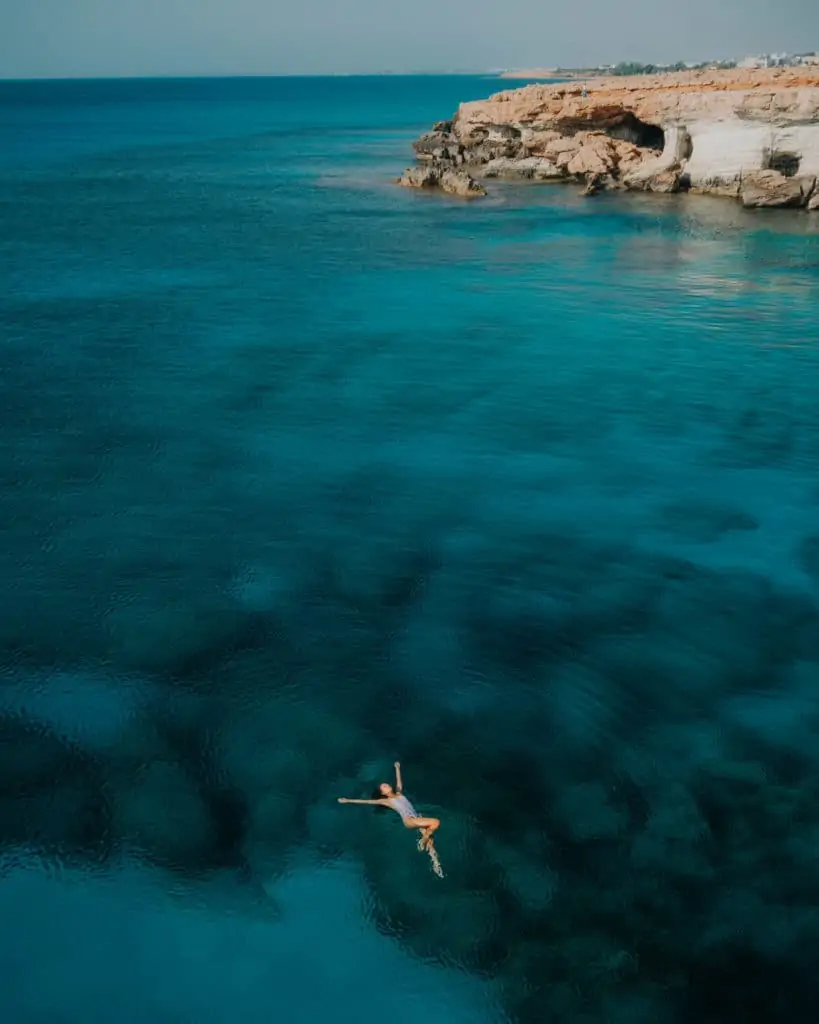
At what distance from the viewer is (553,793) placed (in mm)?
16766

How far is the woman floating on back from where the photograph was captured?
15539 mm

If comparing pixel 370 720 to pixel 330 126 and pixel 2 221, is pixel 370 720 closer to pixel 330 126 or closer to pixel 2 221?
pixel 2 221

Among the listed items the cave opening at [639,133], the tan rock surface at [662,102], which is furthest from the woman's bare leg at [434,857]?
the cave opening at [639,133]

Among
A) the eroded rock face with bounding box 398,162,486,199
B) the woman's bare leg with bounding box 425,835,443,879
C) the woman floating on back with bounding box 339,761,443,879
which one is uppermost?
the eroded rock face with bounding box 398,162,486,199

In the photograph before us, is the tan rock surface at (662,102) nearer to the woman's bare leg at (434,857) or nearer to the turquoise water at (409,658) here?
the turquoise water at (409,658)

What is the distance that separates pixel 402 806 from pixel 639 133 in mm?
81757

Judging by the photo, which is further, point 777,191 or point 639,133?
point 639,133

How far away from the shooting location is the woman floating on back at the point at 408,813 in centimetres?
1554

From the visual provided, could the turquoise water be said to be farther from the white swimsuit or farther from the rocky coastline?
the rocky coastline

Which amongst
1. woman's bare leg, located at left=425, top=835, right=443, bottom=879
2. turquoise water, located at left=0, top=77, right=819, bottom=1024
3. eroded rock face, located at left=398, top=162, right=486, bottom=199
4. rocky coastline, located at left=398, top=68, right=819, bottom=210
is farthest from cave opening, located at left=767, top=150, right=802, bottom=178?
woman's bare leg, located at left=425, top=835, right=443, bottom=879

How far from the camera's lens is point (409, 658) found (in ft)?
66.2

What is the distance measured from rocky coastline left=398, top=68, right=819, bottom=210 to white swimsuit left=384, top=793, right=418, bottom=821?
59212 mm

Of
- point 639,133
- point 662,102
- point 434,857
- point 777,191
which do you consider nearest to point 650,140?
point 639,133

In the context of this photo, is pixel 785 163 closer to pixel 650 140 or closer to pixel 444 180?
pixel 650 140
